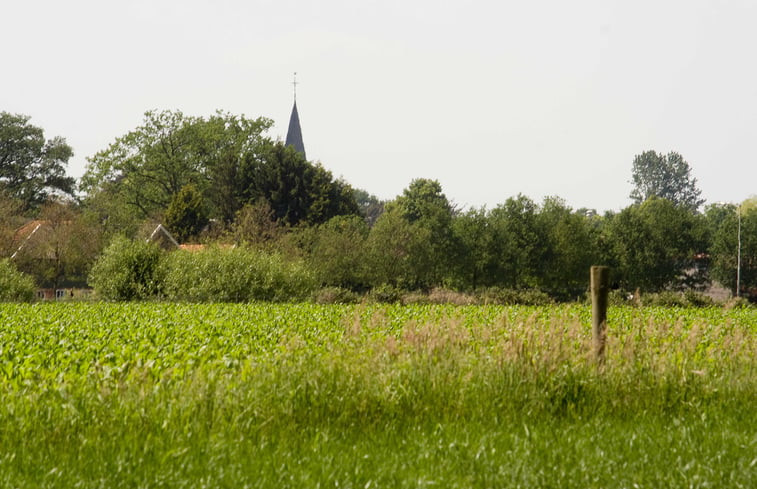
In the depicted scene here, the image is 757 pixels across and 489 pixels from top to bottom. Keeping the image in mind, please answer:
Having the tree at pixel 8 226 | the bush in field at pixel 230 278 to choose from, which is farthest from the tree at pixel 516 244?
the tree at pixel 8 226

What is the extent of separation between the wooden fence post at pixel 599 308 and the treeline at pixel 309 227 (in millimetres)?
23251

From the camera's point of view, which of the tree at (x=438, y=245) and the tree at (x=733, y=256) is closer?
the tree at (x=438, y=245)

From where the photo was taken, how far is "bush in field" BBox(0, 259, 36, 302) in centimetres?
3278

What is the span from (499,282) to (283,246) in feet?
50.3

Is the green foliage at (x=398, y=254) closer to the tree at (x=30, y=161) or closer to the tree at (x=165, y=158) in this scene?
the tree at (x=165, y=158)

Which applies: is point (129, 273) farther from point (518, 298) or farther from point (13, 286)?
point (518, 298)

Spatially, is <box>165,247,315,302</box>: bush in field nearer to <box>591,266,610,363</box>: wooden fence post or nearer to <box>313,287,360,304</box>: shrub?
<box>313,287,360,304</box>: shrub

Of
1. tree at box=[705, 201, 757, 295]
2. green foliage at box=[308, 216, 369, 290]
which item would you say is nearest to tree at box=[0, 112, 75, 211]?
green foliage at box=[308, 216, 369, 290]

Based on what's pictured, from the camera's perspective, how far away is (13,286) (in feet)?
108

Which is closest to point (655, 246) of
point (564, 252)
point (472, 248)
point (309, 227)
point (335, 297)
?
point (564, 252)

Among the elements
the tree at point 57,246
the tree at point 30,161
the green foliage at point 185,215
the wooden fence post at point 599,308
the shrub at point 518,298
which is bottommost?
the shrub at point 518,298

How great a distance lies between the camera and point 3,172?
6494 cm

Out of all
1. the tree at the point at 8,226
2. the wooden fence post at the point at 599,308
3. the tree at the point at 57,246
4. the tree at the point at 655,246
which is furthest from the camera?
the tree at the point at 655,246

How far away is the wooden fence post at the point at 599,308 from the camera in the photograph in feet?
31.6
